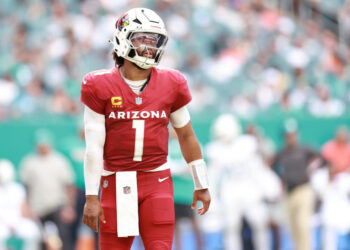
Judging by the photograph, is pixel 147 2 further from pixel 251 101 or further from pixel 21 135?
pixel 21 135

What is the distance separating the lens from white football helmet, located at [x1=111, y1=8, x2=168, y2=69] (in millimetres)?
4625

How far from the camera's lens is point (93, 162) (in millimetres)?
4641

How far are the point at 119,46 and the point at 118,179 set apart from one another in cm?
83

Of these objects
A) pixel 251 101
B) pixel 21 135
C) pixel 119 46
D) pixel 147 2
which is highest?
pixel 147 2

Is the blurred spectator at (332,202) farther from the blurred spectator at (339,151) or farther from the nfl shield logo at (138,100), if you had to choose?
the nfl shield logo at (138,100)

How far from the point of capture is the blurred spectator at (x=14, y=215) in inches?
385

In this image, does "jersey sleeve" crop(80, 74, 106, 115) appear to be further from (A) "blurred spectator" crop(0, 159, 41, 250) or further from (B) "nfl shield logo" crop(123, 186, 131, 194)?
(A) "blurred spectator" crop(0, 159, 41, 250)

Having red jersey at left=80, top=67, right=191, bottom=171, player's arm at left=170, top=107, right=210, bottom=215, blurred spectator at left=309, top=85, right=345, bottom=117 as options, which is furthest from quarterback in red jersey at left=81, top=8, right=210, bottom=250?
blurred spectator at left=309, top=85, right=345, bottom=117

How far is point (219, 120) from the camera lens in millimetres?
10703

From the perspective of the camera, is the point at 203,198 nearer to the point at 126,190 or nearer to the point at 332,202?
the point at 126,190

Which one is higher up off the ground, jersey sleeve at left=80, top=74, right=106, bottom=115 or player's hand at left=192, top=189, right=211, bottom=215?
jersey sleeve at left=80, top=74, right=106, bottom=115

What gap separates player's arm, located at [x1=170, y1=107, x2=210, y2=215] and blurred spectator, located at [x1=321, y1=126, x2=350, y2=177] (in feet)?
21.9

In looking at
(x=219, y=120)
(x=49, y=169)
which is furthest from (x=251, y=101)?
(x=49, y=169)

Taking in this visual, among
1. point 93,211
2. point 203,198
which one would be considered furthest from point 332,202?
point 93,211
